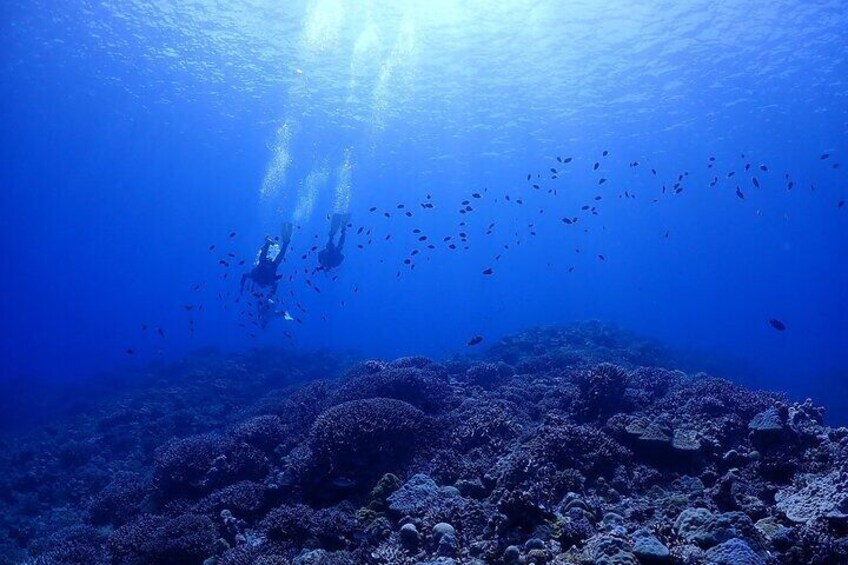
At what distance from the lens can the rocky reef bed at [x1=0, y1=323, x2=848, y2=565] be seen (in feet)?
16.3

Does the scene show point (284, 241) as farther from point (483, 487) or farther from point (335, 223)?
point (483, 487)

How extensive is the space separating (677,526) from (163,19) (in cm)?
3730

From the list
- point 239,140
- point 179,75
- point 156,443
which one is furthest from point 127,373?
point 239,140

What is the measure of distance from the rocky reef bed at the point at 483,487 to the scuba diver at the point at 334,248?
28.9 ft

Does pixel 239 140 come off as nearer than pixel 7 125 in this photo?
No

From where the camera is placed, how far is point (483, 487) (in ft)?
23.2

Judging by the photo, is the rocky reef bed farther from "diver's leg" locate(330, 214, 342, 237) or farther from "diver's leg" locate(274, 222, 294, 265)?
"diver's leg" locate(330, 214, 342, 237)

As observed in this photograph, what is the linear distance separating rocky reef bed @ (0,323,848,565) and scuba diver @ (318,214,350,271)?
28.9ft

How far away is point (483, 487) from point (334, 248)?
17319 mm

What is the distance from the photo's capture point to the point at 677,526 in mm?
4910

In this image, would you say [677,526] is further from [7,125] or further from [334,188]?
[334,188]

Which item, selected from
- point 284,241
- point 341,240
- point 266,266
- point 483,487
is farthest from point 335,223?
point 483,487

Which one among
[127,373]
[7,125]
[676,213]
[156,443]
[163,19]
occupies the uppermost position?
[676,213]

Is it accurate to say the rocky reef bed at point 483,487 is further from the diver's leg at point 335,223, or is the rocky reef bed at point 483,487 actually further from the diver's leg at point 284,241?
the diver's leg at point 335,223
